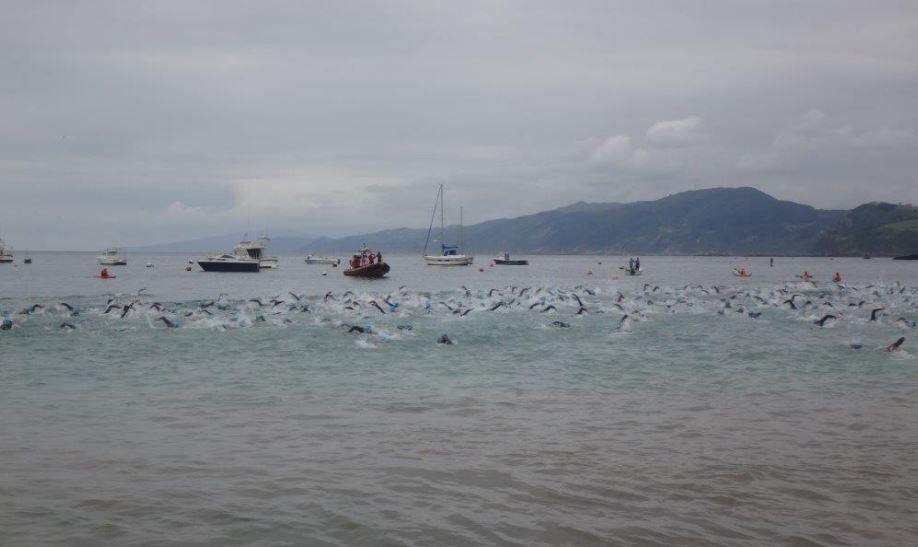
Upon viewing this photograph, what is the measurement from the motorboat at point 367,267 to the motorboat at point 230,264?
61.3ft

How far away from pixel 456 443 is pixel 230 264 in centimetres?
8849

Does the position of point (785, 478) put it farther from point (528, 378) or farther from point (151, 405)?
point (151, 405)

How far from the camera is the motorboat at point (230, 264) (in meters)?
91.5

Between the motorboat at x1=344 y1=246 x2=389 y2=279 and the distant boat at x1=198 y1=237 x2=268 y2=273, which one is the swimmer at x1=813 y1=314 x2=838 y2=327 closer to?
the motorboat at x1=344 y1=246 x2=389 y2=279

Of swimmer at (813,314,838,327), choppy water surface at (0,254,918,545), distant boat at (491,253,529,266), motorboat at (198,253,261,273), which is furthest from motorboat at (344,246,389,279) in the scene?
distant boat at (491,253,529,266)

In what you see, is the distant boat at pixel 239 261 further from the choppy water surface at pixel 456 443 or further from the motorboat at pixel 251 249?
the choppy water surface at pixel 456 443

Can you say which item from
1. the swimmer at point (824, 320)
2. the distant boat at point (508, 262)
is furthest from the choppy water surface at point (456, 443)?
the distant boat at point (508, 262)

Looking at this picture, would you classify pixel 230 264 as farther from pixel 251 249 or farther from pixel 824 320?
pixel 824 320

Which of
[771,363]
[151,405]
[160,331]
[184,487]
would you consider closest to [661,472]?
[184,487]

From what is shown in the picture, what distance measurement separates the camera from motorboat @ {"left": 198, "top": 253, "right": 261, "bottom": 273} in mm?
91500

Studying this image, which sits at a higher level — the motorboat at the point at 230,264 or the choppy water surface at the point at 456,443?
the motorboat at the point at 230,264

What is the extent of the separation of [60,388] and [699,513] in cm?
1124

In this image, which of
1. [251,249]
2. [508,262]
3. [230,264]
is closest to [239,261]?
[230,264]

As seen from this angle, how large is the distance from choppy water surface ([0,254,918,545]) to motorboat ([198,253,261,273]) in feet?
244
